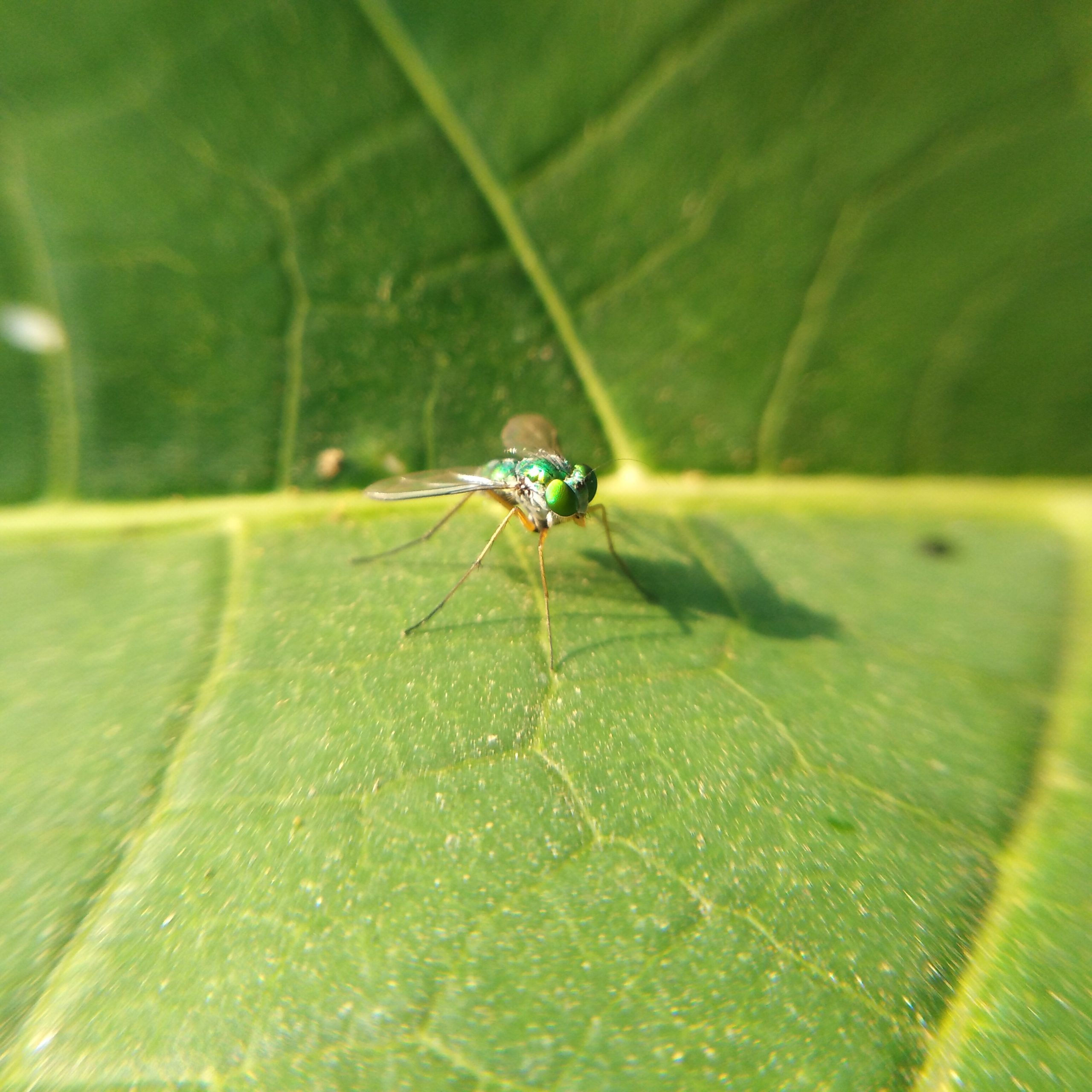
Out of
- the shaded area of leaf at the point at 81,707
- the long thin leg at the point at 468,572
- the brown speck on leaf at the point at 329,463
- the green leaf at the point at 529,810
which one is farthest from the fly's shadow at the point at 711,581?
the shaded area of leaf at the point at 81,707

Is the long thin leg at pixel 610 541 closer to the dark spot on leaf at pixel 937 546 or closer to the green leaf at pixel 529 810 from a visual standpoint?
the green leaf at pixel 529 810

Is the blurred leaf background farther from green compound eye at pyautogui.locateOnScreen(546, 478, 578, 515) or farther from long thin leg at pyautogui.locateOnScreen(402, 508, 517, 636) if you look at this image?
green compound eye at pyautogui.locateOnScreen(546, 478, 578, 515)

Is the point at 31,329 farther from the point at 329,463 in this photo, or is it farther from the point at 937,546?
the point at 937,546

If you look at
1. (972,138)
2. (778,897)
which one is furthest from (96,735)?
(972,138)

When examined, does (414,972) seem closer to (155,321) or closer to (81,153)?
(155,321)

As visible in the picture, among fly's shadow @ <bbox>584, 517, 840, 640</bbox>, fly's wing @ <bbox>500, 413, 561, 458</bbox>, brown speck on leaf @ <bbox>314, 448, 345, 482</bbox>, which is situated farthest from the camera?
fly's wing @ <bbox>500, 413, 561, 458</bbox>

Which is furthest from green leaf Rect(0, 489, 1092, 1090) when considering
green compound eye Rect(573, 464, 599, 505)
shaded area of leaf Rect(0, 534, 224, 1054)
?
green compound eye Rect(573, 464, 599, 505)
